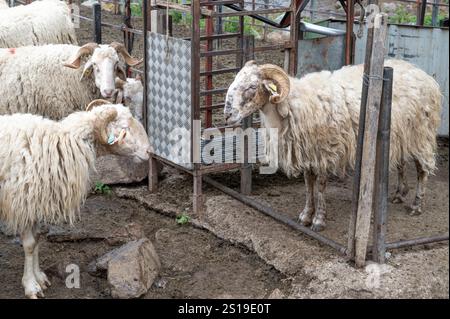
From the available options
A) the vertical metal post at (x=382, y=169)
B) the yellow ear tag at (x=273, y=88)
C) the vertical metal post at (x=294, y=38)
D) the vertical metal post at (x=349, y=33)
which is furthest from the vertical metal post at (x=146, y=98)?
the vertical metal post at (x=382, y=169)

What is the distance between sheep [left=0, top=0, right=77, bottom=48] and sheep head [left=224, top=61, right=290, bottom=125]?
13.5 feet

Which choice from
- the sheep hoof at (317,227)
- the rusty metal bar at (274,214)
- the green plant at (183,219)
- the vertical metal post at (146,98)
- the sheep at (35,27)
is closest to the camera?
the rusty metal bar at (274,214)

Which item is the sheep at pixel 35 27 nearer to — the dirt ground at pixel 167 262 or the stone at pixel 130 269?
the dirt ground at pixel 167 262

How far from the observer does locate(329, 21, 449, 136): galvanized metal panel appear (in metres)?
8.21

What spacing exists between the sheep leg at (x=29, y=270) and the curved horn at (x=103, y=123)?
2.62ft

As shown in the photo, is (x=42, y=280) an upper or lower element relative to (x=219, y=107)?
lower

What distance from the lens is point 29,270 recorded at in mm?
5273

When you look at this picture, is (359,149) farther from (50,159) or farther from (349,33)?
(349,33)

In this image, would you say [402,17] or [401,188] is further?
[402,17]

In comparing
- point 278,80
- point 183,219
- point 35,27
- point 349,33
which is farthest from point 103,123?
point 35,27

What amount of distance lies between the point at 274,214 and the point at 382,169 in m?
1.34

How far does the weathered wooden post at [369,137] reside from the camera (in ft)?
16.3

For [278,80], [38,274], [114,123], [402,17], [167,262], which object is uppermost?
[278,80]
